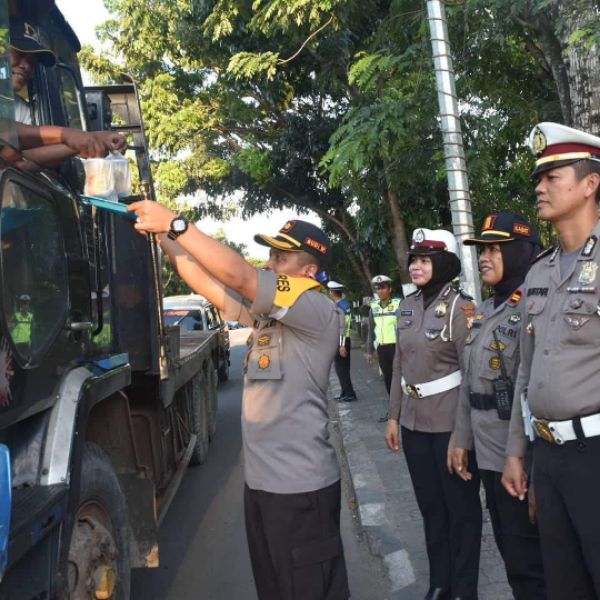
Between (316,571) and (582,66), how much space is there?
403 cm

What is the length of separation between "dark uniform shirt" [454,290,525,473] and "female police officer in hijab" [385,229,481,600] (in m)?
0.29

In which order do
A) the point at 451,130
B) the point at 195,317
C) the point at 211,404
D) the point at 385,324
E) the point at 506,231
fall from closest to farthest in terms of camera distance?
the point at 506,231, the point at 451,130, the point at 211,404, the point at 385,324, the point at 195,317

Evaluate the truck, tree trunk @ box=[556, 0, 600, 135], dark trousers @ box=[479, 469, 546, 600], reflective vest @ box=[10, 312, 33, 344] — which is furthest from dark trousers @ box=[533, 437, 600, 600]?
tree trunk @ box=[556, 0, 600, 135]

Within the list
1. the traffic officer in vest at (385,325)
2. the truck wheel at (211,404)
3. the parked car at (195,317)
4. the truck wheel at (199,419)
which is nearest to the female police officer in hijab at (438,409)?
the truck wheel at (199,419)

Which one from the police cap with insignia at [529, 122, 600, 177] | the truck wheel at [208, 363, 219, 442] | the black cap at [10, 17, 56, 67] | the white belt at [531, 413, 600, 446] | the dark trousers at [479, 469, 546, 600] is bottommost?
the truck wheel at [208, 363, 219, 442]

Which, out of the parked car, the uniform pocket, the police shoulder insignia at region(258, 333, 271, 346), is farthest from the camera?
the parked car

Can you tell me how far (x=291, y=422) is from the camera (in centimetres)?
247

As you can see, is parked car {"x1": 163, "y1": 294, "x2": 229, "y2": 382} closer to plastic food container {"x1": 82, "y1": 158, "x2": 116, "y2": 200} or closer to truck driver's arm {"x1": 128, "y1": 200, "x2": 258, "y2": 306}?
plastic food container {"x1": 82, "y1": 158, "x2": 116, "y2": 200}

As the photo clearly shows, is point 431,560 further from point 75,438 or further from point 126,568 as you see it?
point 75,438

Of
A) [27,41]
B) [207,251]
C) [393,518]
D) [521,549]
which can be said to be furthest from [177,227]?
[393,518]

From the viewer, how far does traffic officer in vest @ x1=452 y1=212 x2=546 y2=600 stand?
2.77 metres

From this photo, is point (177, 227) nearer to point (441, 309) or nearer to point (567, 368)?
point (567, 368)

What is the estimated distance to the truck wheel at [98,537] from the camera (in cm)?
251

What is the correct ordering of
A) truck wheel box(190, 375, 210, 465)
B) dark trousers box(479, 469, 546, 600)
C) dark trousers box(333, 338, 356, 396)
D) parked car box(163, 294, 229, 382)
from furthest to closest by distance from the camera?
1. parked car box(163, 294, 229, 382)
2. dark trousers box(333, 338, 356, 396)
3. truck wheel box(190, 375, 210, 465)
4. dark trousers box(479, 469, 546, 600)
